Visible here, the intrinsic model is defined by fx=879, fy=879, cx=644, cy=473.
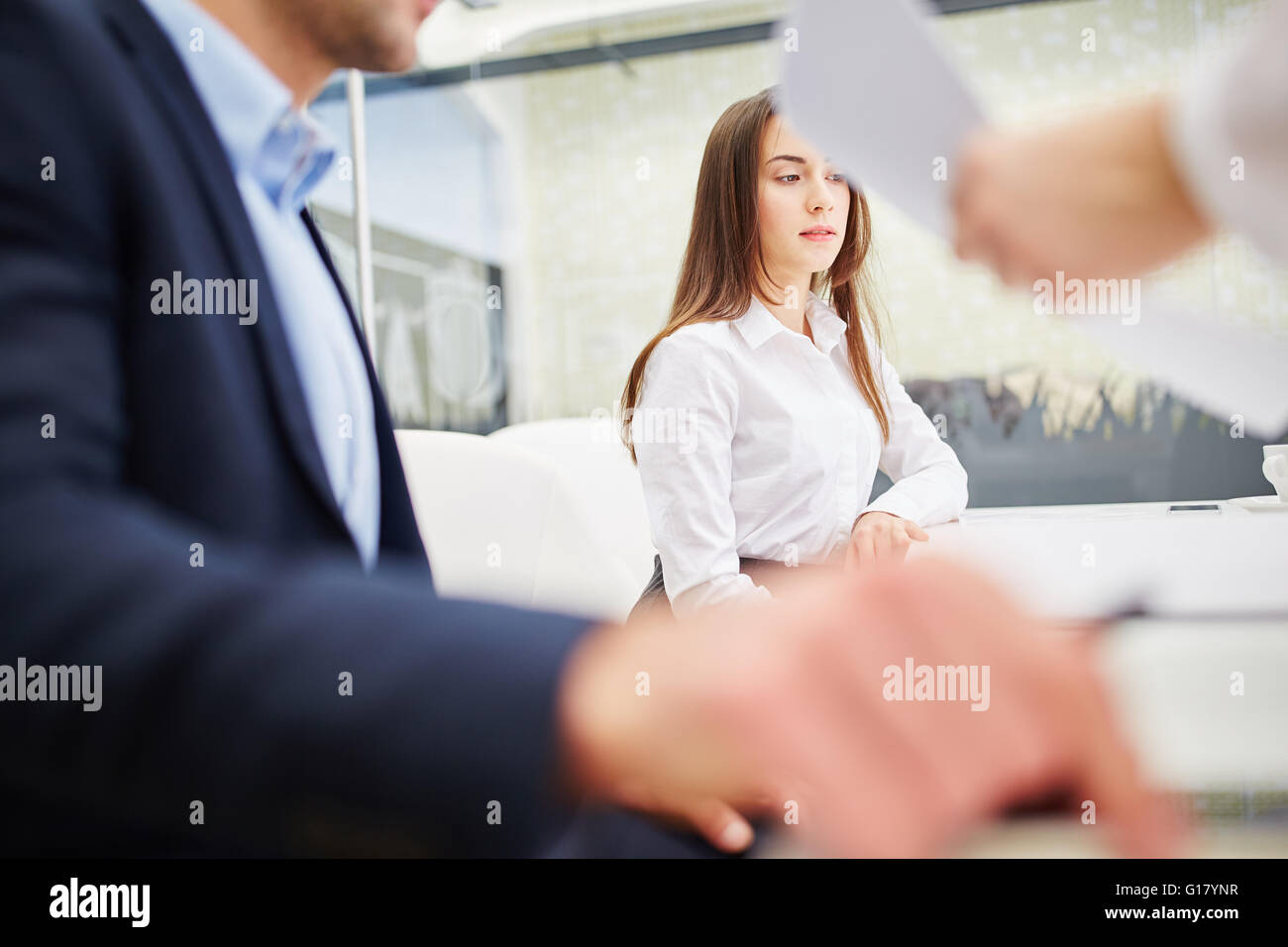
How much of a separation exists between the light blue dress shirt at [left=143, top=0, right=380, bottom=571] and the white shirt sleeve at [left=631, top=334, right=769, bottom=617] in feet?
1.45

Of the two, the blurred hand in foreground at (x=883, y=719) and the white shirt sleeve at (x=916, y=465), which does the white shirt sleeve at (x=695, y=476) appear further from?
the blurred hand in foreground at (x=883, y=719)

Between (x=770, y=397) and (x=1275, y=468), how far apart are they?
22.8 inches

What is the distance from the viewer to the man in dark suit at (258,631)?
15 cm

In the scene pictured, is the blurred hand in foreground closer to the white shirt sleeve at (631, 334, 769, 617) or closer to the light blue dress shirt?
the light blue dress shirt

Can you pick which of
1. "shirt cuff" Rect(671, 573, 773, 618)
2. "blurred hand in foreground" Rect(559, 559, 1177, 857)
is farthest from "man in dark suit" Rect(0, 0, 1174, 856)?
"shirt cuff" Rect(671, 573, 773, 618)

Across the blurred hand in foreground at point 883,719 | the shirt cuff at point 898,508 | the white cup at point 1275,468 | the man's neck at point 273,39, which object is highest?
the man's neck at point 273,39

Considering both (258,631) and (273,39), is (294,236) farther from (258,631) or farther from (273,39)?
(258,631)

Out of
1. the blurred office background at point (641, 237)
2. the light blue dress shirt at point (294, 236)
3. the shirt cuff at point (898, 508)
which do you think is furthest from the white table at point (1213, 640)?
the light blue dress shirt at point (294, 236)

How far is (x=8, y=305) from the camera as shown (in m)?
0.25

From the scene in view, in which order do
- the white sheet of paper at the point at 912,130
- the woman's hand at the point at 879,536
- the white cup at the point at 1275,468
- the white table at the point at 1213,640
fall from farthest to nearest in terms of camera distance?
1. the white cup at the point at 1275,468
2. the woman's hand at the point at 879,536
3. the white table at the point at 1213,640
4. the white sheet of paper at the point at 912,130

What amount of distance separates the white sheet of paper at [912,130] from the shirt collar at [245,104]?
0.89ft

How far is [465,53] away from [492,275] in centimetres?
34

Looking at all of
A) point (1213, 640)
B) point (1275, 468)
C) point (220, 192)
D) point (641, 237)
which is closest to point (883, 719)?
point (220, 192)
